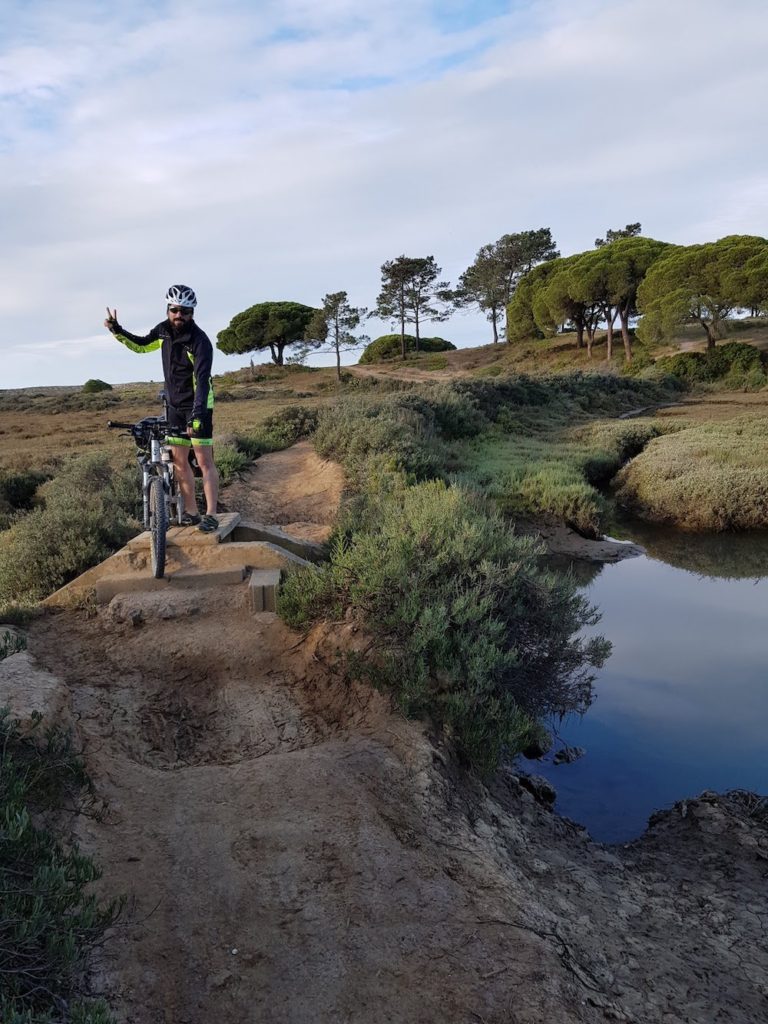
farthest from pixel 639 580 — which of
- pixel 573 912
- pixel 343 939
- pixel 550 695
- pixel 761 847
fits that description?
pixel 343 939

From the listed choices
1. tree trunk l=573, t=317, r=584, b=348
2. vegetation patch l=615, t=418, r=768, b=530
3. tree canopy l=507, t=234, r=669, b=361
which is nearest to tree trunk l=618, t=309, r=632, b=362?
tree canopy l=507, t=234, r=669, b=361

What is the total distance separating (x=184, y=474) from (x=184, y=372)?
1058 millimetres

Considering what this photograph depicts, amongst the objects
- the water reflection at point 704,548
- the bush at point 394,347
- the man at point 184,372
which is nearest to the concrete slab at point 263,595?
the man at point 184,372

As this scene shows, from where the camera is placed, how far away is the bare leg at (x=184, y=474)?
7438mm

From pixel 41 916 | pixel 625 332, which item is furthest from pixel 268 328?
pixel 41 916

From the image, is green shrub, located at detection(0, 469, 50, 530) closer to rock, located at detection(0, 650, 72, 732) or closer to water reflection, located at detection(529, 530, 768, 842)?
rock, located at detection(0, 650, 72, 732)

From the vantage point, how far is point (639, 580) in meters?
12.4

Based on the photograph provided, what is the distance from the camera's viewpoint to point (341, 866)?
3621mm

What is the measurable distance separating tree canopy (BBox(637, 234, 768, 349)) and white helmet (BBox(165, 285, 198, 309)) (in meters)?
39.5

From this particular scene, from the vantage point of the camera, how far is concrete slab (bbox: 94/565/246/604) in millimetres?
7039

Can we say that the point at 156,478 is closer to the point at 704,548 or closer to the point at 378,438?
the point at 378,438

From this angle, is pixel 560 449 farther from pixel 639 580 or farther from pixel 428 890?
pixel 428 890

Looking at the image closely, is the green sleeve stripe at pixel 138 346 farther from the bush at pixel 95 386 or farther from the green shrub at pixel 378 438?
the bush at pixel 95 386

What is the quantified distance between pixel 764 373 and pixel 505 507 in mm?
30453
